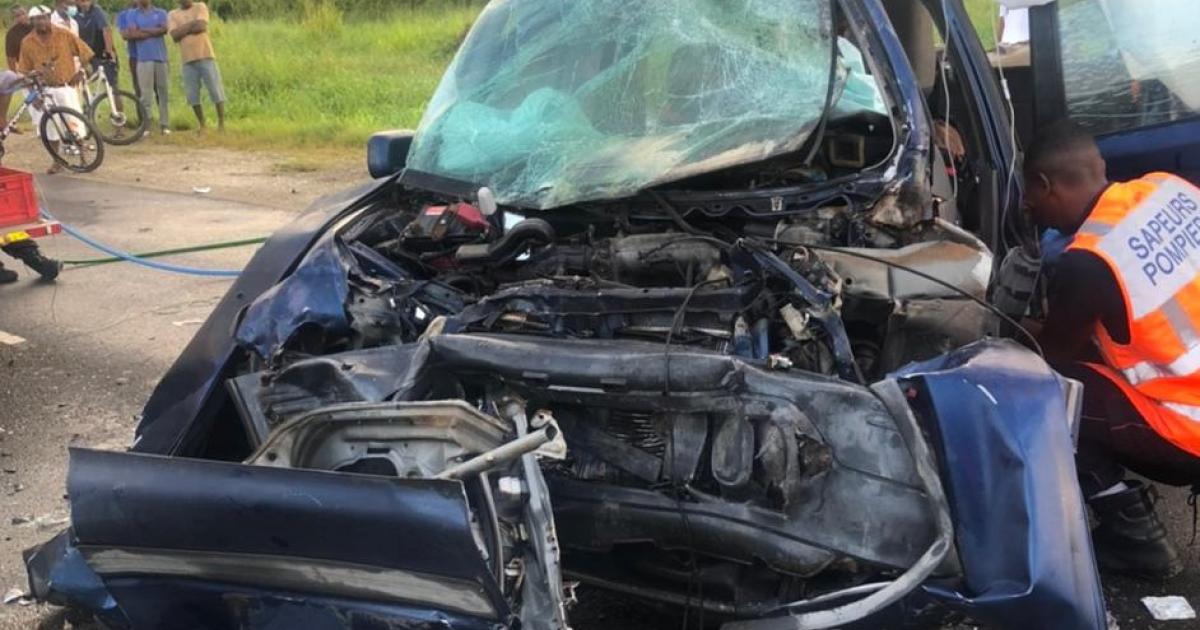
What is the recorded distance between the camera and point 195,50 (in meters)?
12.6

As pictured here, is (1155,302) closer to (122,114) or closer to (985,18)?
(985,18)

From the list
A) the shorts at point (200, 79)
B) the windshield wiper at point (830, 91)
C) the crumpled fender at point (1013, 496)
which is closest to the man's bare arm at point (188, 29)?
the shorts at point (200, 79)

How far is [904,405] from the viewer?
2367mm

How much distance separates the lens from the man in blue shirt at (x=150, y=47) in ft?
42.1

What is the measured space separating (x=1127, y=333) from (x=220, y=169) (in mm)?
9417

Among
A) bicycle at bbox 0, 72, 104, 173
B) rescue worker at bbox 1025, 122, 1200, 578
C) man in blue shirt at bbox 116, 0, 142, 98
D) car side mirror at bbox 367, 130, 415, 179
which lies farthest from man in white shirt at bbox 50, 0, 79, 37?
rescue worker at bbox 1025, 122, 1200, 578

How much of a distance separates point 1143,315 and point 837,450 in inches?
44.4

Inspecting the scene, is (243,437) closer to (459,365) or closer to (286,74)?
(459,365)

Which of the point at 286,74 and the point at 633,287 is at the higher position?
the point at 633,287

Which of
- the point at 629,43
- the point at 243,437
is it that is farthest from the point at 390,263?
the point at 629,43

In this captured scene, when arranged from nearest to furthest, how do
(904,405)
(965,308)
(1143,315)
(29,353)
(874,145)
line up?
1. (904,405)
2. (965,308)
3. (1143,315)
4. (874,145)
5. (29,353)

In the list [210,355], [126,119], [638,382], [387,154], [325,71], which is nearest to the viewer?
[638,382]

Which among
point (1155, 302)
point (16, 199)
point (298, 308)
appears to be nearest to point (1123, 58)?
point (1155, 302)

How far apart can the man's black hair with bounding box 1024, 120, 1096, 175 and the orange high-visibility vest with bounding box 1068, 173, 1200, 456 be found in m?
0.21
